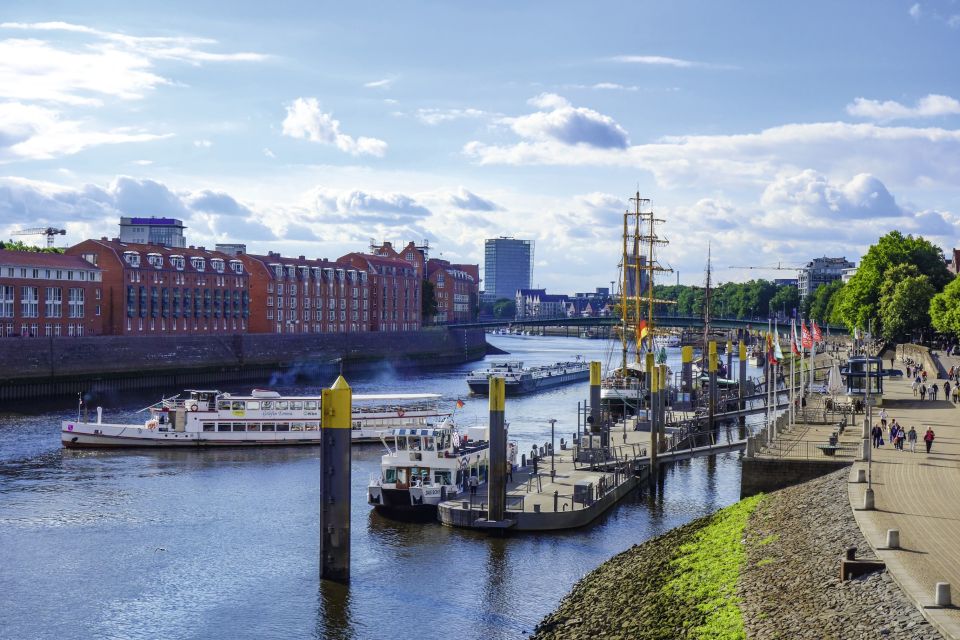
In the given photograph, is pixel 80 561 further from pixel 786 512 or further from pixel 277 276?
pixel 277 276

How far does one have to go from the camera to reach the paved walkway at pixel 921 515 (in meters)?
25.8

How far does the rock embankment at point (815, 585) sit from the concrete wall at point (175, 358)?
82821 mm

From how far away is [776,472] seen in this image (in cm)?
4662

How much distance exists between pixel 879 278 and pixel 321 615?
113m

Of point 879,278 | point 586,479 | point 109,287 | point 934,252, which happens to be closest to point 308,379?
point 109,287

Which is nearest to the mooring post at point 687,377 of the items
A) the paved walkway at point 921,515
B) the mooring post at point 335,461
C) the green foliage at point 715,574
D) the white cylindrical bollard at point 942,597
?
the paved walkway at point 921,515

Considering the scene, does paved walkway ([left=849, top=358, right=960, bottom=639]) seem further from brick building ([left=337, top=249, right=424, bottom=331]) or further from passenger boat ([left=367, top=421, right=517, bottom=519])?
brick building ([left=337, top=249, right=424, bottom=331])

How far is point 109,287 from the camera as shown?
13300 centimetres

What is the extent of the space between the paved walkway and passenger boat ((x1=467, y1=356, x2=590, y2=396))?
61.7 metres

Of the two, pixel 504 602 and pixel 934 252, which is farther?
pixel 934 252

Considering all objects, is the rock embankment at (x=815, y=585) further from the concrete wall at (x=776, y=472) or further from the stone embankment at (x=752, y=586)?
the concrete wall at (x=776, y=472)

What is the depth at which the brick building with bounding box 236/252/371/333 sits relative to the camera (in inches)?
6275

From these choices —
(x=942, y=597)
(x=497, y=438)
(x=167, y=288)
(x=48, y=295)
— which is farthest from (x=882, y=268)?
(x=942, y=597)

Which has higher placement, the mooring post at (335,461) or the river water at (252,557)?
the mooring post at (335,461)
